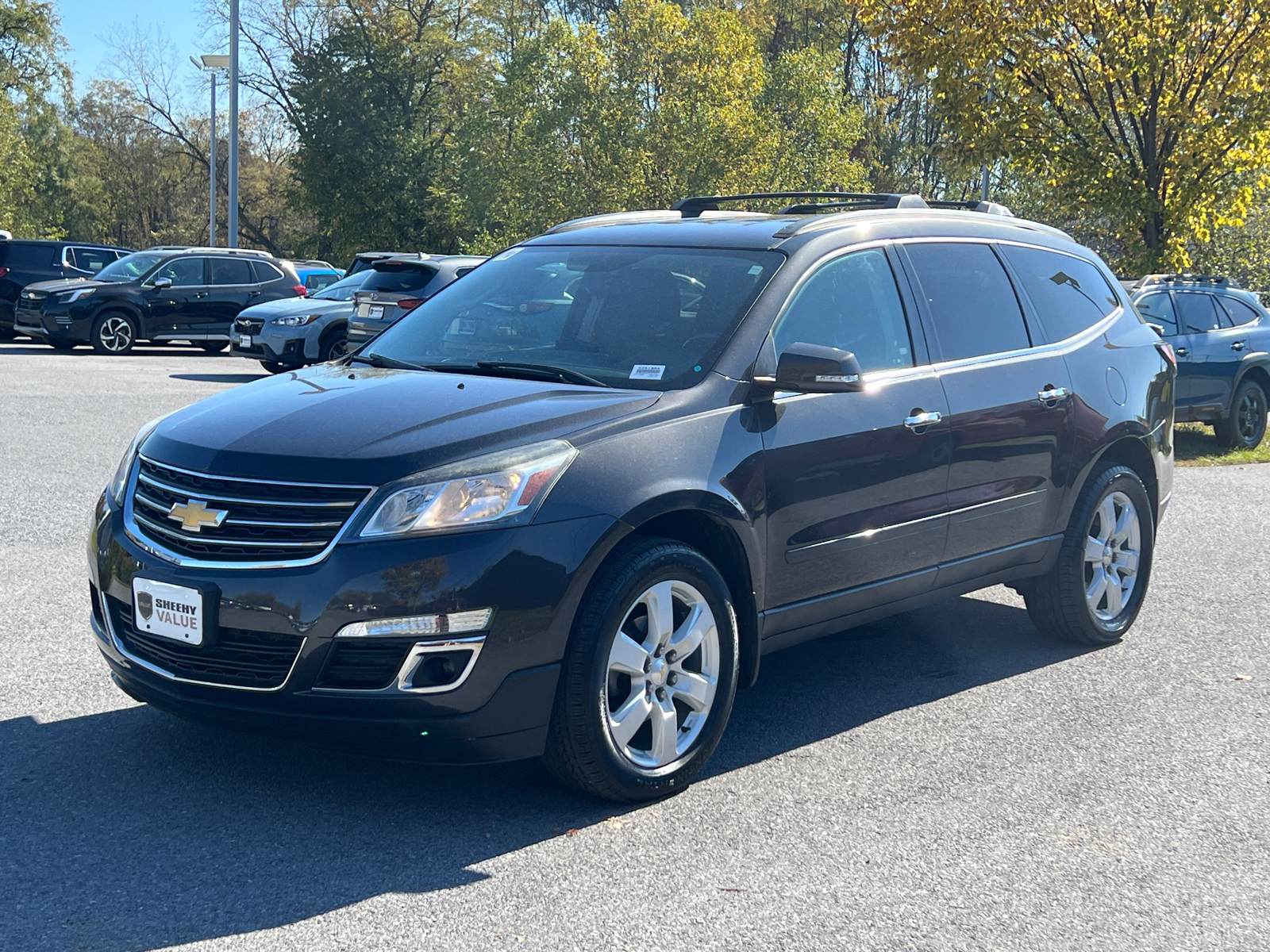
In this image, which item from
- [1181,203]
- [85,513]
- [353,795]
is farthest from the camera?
[1181,203]

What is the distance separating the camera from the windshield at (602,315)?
4.63m

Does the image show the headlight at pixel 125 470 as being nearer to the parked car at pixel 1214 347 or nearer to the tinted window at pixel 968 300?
the tinted window at pixel 968 300

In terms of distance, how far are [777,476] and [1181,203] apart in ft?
44.0

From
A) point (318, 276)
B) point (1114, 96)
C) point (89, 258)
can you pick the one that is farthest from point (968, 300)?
point (318, 276)

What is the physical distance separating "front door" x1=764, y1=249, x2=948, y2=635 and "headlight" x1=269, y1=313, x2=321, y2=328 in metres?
14.2

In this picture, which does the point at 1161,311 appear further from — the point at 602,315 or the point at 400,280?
the point at 602,315

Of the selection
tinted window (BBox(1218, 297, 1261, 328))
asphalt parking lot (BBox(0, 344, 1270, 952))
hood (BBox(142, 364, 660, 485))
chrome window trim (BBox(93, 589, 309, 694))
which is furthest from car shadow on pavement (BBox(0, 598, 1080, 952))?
tinted window (BBox(1218, 297, 1261, 328))

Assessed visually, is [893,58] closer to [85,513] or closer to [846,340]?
[85,513]

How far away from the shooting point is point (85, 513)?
8.30 metres

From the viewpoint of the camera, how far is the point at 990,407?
5355 millimetres

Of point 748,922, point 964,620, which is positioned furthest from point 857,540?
point 964,620

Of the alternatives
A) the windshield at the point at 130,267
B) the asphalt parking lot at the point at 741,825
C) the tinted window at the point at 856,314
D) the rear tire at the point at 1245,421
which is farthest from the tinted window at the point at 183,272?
the tinted window at the point at 856,314

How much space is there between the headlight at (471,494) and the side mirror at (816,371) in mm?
944

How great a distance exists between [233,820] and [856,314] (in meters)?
2.75
